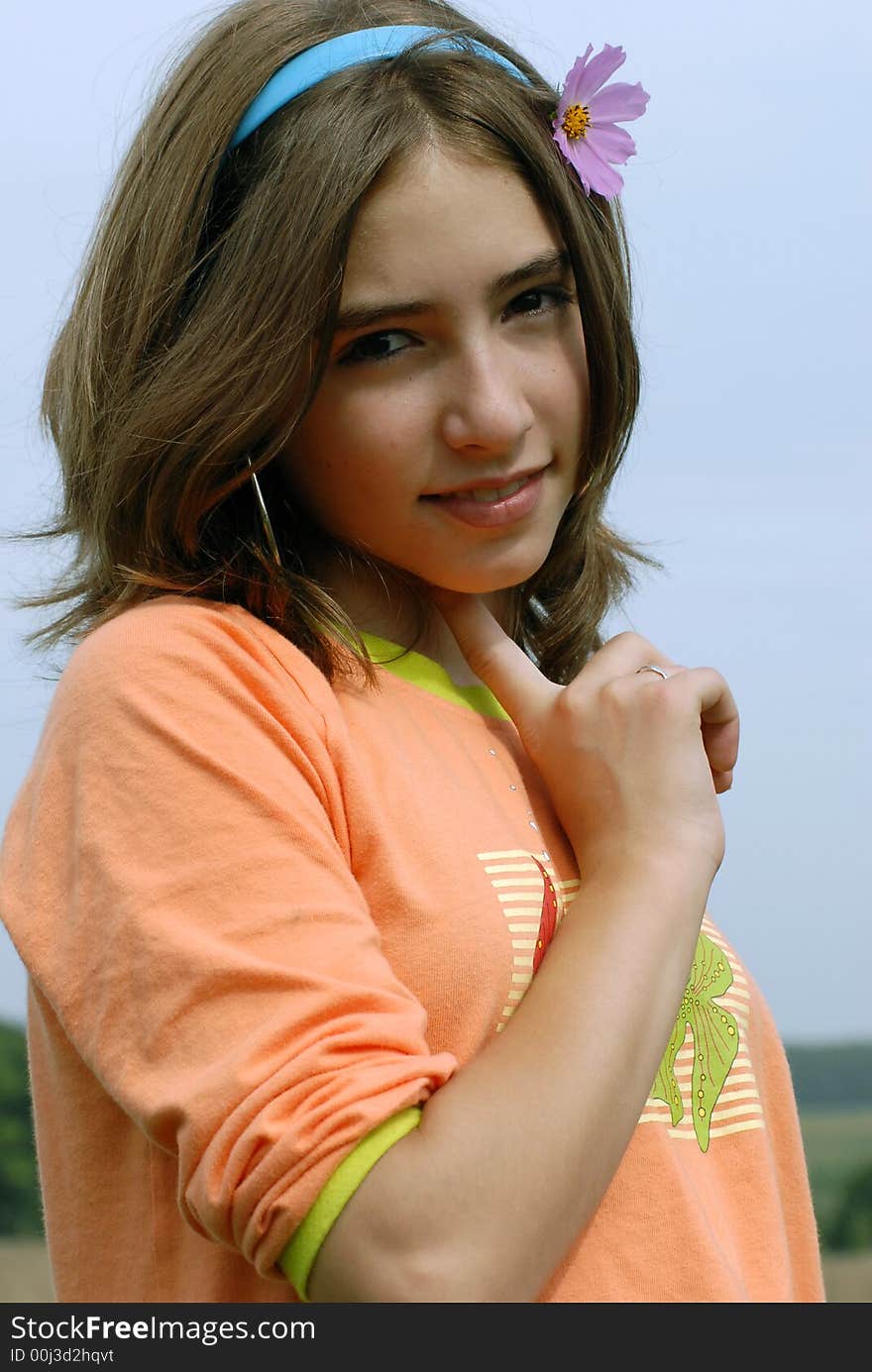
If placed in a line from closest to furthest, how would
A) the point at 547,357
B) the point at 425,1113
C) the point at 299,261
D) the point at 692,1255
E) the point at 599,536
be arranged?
1. the point at 425,1113
2. the point at 692,1255
3. the point at 299,261
4. the point at 547,357
5. the point at 599,536

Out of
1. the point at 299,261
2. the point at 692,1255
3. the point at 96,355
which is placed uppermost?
the point at 299,261

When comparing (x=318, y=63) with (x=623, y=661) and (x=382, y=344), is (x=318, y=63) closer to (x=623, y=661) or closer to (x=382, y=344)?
(x=382, y=344)

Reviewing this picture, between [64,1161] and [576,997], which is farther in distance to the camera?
[64,1161]

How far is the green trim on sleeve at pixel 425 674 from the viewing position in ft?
5.90

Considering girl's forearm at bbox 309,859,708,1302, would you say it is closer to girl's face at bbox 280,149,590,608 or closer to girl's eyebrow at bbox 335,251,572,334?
girl's face at bbox 280,149,590,608

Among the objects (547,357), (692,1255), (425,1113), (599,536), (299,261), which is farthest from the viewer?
(599,536)

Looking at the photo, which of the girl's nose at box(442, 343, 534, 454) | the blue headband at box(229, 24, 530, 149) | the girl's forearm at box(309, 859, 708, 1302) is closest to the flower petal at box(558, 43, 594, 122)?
the blue headband at box(229, 24, 530, 149)

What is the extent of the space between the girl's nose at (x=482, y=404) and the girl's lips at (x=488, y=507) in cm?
8

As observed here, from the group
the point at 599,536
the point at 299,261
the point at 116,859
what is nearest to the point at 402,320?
the point at 299,261

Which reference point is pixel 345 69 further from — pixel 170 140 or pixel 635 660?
pixel 635 660

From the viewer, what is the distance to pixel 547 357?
1773 mm

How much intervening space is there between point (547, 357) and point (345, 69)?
0.39 metres

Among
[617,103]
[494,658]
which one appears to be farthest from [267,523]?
[617,103]

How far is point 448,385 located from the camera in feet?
5.45
